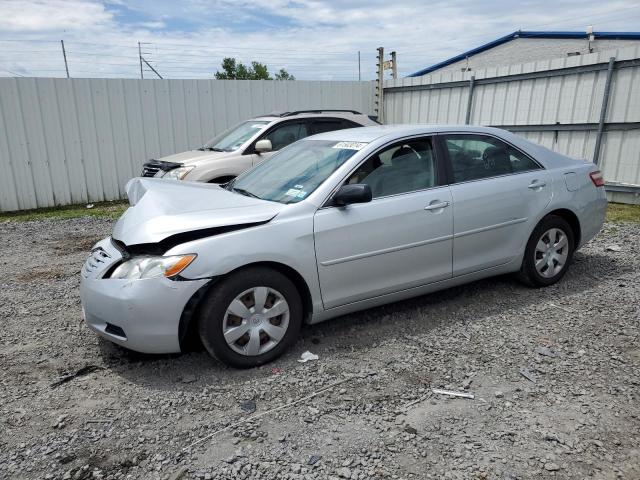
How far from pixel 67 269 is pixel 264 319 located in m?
3.63

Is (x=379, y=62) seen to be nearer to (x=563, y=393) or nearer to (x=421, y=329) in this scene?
(x=421, y=329)

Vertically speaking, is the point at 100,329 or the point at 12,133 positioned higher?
the point at 12,133

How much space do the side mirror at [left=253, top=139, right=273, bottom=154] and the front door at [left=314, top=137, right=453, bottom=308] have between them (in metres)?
4.09

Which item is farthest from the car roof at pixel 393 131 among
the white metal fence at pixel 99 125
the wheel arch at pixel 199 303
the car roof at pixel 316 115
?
the white metal fence at pixel 99 125

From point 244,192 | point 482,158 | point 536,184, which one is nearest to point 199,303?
point 244,192

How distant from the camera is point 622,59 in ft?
26.5

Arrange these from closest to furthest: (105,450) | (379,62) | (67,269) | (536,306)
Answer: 1. (105,450)
2. (536,306)
3. (67,269)
4. (379,62)

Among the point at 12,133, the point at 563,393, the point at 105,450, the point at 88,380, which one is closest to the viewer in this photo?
the point at 105,450

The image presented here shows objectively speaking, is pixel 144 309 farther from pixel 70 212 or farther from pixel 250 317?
pixel 70 212

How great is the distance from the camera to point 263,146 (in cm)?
799

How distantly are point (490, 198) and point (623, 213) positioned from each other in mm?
4805

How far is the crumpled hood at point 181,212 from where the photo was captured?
345cm

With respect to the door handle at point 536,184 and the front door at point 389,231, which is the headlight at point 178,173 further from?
the door handle at point 536,184

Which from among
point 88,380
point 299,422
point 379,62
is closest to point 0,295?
point 88,380
